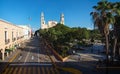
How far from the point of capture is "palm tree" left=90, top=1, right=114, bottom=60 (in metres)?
39.3

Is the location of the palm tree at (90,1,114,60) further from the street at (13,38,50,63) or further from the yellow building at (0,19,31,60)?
the yellow building at (0,19,31,60)

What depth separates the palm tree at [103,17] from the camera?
129ft

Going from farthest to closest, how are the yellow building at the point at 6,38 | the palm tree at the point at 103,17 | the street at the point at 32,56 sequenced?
1. the yellow building at the point at 6,38
2. the street at the point at 32,56
3. the palm tree at the point at 103,17

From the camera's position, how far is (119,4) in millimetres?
40500

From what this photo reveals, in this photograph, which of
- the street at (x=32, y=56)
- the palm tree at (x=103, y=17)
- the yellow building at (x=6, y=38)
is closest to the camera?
the palm tree at (x=103, y=17)

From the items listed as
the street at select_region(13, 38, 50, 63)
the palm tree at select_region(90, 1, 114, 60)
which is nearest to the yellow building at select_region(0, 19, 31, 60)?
the street at select_region(13, 38, 50, 63)

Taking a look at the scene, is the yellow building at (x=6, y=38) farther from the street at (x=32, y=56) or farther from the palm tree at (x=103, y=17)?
the palm tree at (x=103, y=17)

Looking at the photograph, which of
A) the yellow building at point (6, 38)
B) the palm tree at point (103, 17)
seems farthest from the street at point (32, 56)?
the palm tree at point (103, 17)

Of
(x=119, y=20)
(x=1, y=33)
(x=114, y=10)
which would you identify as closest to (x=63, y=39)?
(x=1, y=33)

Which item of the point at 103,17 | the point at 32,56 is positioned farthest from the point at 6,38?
the point at 103,17

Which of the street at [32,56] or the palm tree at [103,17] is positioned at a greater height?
the palm tree at [103,17]

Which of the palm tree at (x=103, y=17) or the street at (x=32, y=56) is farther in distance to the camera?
the street at (x=32, y=56)

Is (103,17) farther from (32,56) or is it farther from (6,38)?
(6,38)

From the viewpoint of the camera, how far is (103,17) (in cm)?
3969
